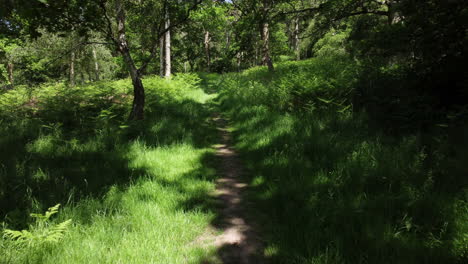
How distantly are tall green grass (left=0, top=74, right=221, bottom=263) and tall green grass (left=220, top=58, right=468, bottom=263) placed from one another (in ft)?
3.37

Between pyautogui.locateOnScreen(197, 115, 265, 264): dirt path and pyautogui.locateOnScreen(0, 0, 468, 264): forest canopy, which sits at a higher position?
pyautogui.locateOnScreen(0, 0, 468, 264): forest canopy

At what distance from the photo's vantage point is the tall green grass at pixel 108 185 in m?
2.40

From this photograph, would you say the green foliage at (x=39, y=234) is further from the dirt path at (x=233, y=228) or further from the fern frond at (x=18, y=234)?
the dirt path at (x=233, y=228)

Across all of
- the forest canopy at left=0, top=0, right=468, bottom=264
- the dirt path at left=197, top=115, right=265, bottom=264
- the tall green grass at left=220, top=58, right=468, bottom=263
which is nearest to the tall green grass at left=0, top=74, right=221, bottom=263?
the forest canopy at left=0, top=0, right=468, bottom=264

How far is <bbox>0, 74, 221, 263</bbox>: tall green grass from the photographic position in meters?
2.40

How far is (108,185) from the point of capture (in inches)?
143

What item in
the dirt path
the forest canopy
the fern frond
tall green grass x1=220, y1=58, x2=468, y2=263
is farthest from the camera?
the dirt path

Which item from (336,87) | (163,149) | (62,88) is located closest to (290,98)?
(336,87)

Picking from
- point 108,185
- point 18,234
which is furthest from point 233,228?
point 18,234

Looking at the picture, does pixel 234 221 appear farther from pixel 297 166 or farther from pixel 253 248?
pixel 297 166

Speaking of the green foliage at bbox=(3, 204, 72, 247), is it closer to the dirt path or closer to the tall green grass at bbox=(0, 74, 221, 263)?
the tall green grass at bbox=(0, 74, 221, 263)

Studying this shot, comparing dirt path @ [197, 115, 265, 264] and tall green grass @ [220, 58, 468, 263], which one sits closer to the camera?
tall green grass @ [220, 58, 468, 263]

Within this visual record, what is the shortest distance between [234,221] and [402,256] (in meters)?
1.84

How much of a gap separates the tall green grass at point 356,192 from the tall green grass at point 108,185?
103cm
